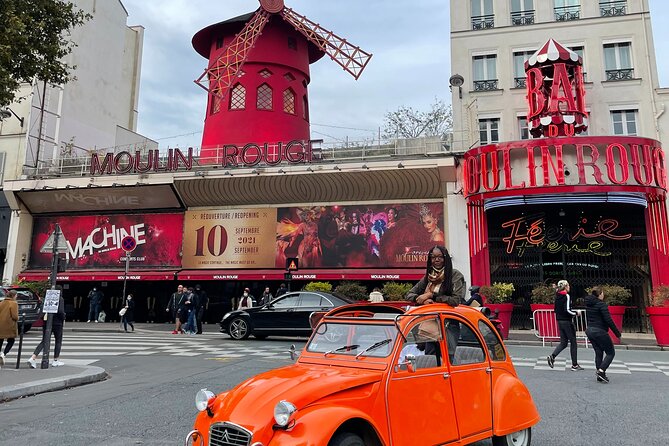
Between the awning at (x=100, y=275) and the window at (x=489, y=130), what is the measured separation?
14313 mm

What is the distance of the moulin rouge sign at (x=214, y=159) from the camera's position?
2155 centimetres

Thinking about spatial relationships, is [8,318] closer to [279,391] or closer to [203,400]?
[203,400]

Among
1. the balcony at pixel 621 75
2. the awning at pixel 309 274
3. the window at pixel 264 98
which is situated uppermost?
the window at pixel 264 98

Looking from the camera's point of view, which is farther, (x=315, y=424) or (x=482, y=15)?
(x=482, y=15)

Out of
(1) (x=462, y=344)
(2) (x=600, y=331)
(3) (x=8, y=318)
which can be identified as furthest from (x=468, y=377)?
(3) (x=8, y=318)

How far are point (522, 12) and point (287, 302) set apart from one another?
52.4 feet

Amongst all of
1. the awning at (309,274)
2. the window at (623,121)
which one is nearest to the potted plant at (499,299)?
the awning at (309,274)

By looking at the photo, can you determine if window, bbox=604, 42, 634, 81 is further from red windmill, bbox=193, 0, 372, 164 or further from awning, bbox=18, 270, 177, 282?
awning, bbox=18, 270, 177, 282

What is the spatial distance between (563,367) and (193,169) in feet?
56.2

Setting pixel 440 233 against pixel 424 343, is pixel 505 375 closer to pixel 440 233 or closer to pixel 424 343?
pixel 424 343

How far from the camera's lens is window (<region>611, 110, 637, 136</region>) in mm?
19484

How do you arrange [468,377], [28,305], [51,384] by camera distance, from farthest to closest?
[28,305] < [51,384] < [468,377]

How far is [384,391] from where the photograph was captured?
12.1 ft

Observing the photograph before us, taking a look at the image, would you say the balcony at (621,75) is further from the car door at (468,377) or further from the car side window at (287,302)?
the car door at (468,377)
